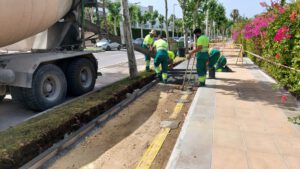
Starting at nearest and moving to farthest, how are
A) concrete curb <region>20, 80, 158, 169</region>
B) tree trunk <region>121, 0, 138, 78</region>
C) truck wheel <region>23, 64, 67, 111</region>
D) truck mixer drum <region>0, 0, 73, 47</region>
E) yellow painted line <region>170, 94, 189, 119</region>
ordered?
1. concrete curb <region>20, 80, 158, 169</region>
2. truck mixer drum <region>0, 0, 73, 47</region>
3. truck wheel <region>23, 64, 67, 111</region>
4. yellow painted line <region>170, 94, 189, 119</region>
5. tree trunk <region>121, 0, 138, 78</region>

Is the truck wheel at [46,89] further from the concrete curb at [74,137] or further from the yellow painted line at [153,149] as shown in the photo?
the yellow painted line at [153,149]

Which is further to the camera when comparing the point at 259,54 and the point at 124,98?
the point at 259,54

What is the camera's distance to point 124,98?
24.9ft

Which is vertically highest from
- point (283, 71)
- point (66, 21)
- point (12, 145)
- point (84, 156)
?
point (66, 21)

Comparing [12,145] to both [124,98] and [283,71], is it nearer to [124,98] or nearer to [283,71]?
[124,98]

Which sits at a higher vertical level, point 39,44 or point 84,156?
point 39,44

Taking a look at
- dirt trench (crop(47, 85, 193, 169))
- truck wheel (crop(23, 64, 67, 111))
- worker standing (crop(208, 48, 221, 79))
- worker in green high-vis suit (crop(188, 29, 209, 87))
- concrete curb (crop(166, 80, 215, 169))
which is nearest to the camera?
concrete curb (crop(166, 80, 215, 169))

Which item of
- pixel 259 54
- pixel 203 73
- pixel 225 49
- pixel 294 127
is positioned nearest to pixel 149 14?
pixel 225 49

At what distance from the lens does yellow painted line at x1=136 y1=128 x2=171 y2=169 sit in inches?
158

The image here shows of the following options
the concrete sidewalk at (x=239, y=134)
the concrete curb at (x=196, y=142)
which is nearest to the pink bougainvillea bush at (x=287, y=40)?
the concrete sidewalk at (x=239, y=134)

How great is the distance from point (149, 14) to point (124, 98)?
53.1 meters

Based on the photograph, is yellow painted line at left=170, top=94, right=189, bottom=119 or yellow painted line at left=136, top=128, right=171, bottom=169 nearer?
yellow painted line at left=136, top=128, right=171, bottom=169

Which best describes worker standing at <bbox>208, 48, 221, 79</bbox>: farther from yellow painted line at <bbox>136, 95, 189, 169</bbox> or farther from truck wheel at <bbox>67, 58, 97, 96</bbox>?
yellow painted line at <bbox>136, 95, 189, 169</bbox>

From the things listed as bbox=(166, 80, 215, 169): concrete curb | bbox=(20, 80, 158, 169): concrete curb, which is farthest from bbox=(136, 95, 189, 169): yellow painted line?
bbox=(20, 80, 158, 169): concrete curb
